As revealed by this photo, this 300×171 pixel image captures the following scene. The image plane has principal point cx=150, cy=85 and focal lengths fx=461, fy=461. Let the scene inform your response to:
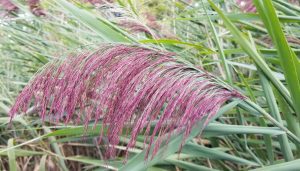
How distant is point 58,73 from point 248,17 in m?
0.78

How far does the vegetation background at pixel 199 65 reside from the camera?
1096 millimetres

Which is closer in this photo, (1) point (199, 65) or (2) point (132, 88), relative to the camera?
(2) point (132, 88)

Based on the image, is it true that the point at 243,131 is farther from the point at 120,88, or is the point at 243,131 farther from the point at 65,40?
the point at 65,40

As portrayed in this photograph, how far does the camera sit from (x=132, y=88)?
85cm

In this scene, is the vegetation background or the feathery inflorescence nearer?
the feathery inflorescence

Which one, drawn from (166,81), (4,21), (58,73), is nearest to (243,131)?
(166,81)

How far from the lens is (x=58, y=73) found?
2.97 feet

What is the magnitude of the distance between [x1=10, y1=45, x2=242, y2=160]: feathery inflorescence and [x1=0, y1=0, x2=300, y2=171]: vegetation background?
0.08 meters

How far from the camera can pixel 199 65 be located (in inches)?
61.2

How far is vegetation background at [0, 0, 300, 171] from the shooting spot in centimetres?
110

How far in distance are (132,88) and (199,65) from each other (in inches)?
29.1

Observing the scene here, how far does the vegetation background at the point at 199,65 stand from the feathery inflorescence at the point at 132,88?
0.08 metres

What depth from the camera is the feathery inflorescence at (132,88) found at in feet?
2.76

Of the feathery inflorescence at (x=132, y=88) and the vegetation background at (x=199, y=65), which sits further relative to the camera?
the vegetation background at (x=199, y=65)
